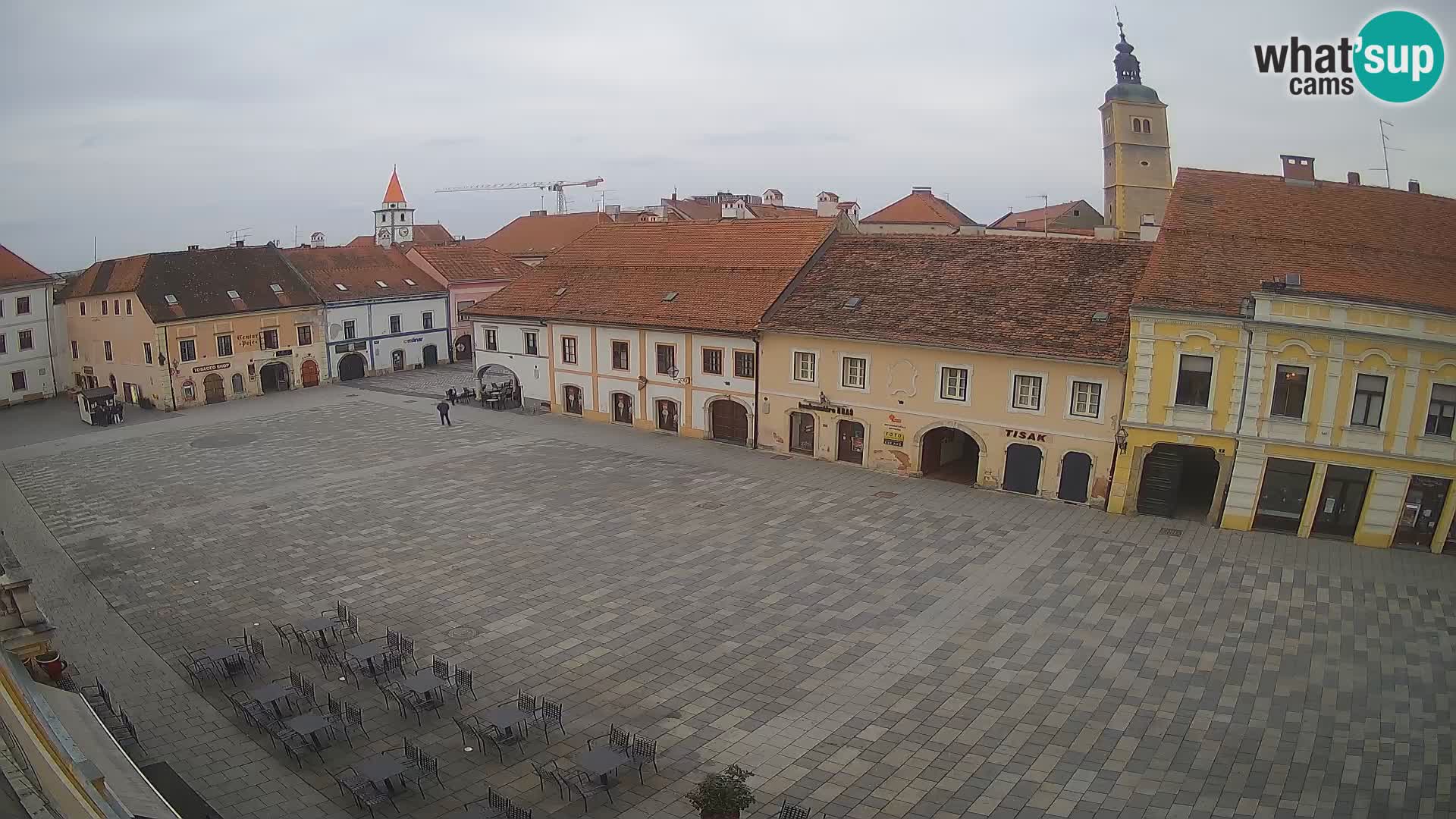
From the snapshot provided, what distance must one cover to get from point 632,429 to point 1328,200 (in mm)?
26762

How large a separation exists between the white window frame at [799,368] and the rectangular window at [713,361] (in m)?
3.39

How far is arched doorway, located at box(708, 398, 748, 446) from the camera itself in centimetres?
3809

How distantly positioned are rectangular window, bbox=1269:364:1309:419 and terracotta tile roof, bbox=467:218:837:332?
57.4ft

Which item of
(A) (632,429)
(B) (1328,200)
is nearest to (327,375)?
(A) (632,429)

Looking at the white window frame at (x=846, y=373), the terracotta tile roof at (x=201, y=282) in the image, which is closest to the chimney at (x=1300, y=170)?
the white window frame at (x=846, y=373)

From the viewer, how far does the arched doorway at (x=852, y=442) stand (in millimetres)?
34344

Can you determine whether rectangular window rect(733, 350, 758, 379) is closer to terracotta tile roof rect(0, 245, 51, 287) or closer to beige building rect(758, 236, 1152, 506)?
beige building rect(758, 236, 1152, 506)

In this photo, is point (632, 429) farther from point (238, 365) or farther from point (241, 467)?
point (238, 365)

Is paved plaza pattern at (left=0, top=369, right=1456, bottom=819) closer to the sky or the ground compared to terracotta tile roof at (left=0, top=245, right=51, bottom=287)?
closer to the ground

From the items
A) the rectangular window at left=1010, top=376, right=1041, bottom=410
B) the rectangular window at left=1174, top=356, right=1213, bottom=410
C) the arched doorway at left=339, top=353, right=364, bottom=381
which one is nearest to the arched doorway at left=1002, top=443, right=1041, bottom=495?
the rectangular window at left=1010, top=376, right=1041, bottom=410

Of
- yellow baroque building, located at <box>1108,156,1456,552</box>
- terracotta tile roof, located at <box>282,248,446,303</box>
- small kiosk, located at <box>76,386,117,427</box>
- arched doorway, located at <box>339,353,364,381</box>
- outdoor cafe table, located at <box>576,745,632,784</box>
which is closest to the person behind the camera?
outdoor cafe table, located at <box>576,745,632,784</box>

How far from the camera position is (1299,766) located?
624 inches

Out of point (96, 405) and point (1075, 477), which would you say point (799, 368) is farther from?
point (96, 405)

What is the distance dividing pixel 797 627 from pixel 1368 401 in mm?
16989
